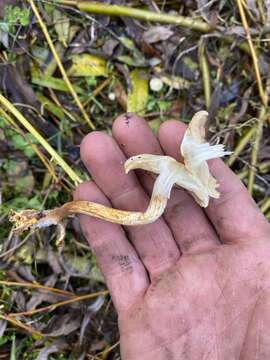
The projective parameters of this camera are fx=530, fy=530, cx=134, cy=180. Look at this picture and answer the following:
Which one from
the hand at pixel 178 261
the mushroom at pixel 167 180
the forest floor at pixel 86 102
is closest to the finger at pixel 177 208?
the hand at pixel 178 261

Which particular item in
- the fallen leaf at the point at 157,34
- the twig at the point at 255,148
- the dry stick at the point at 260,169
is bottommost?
the dry stick at the point at 260,169

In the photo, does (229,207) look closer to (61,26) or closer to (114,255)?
(114,255)

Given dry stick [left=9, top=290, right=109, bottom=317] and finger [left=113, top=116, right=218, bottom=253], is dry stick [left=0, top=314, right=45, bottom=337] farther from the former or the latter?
finger [left=113, top=116, right=218, bottom=253]

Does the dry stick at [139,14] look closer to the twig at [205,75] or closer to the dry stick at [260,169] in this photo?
the twig at [205,75]

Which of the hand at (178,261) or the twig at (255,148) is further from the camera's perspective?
the twig at (255,148)

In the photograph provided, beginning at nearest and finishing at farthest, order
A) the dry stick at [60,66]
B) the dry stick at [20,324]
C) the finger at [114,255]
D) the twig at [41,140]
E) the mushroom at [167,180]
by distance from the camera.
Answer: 1. the mushroom at [167,180]
2. the finger at [114,255]
3. the twig at [41,140]
4. the dry stick at [20,324]
5. the dry stick at [60,66]

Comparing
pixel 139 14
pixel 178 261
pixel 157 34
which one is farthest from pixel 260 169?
pixel 139 14
